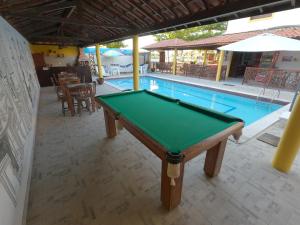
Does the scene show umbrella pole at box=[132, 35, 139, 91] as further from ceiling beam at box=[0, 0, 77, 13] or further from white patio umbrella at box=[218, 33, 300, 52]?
white patio umbrella at box=[218, 33, 300, 52]

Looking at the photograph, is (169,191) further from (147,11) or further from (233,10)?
(147,11)

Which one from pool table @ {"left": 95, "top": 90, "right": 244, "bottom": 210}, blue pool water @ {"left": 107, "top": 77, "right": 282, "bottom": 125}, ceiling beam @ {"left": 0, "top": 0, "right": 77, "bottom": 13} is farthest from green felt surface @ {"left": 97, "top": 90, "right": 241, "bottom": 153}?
blue pool water @ {"left": 107, "top": 77, "right": 282, "bottom": 125}

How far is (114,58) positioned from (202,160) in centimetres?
1563

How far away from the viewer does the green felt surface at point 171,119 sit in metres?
1.70

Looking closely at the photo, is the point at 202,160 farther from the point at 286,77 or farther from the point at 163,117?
the point at 286,77

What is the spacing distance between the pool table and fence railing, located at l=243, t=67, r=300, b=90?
22.9 ft

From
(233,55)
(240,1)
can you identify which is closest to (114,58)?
(233,55)

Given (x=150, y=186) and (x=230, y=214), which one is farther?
(x=150, y=186)

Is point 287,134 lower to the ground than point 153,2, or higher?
lower

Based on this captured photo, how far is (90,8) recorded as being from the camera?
512cm

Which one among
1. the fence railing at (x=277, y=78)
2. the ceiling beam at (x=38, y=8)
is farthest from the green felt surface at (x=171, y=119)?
the fence railing at (x=277, y=78)

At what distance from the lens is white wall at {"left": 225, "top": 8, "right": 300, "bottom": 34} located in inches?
340

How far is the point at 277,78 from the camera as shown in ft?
24.2

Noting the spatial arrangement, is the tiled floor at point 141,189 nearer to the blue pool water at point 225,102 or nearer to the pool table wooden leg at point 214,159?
the pool table wooden leg at point 214,159
